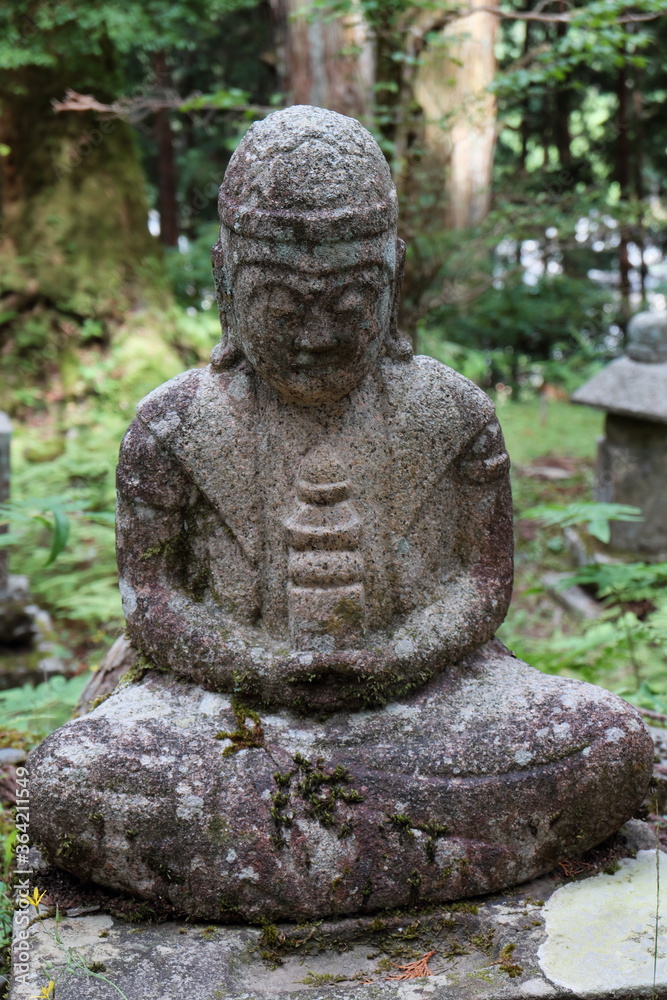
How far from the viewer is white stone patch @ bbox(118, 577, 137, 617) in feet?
9.72

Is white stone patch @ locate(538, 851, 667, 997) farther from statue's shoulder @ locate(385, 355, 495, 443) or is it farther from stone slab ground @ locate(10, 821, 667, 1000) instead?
statue's shoulder @ locate(385, 355, 495, 443)

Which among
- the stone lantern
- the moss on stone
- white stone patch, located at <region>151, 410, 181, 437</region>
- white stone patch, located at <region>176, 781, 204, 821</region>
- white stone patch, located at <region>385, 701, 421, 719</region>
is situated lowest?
the stone lantern

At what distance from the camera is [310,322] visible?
257cm

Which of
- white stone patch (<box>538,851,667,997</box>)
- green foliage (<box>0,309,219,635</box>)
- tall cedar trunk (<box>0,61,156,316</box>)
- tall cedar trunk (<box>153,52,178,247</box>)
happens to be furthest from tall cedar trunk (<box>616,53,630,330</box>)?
white stone patch (<box>538,851,667,997</box>)

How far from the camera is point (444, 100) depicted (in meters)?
8.01

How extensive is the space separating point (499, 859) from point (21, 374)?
7047mm

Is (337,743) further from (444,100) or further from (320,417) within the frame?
(444,100)

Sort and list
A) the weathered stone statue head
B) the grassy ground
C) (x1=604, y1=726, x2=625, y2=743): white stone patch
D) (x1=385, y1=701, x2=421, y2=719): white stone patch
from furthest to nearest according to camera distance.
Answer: the grassy ground, (x1=385, y1=701, x2=421, y2=719): white stone patch, (x1=604, y1=726, x2=625, y2=743): white stone patch, the weathered stone statue head

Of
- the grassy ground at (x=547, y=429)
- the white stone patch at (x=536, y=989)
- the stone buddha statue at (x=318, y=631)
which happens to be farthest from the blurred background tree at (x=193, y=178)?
the white stone patch at (x=536, y=989)

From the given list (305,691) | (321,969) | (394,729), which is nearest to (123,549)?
(305,691)

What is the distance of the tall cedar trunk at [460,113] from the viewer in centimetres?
716

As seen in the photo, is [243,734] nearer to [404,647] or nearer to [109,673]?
[404,647]

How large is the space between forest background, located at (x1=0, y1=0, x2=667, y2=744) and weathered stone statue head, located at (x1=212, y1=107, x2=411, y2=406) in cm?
144

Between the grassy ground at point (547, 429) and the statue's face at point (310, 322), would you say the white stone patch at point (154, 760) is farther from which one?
the grassy ground at point (547, 429)
